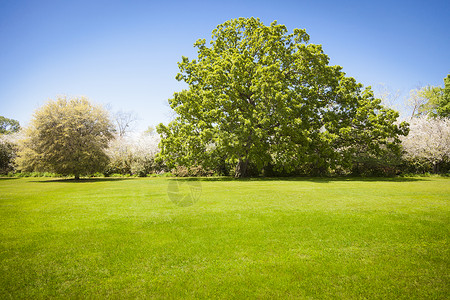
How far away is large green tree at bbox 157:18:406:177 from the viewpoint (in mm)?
21266

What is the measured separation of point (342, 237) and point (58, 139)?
2732 cm

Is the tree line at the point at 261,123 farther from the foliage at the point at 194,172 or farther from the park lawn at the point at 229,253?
the park lawn at the point at 229,253

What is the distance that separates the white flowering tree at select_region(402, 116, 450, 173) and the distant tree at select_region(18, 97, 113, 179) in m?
33.1

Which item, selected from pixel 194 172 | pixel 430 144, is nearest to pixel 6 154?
pixel 194 172

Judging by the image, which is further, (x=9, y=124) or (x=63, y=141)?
(x=9, y=124)

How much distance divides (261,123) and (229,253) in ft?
56.0

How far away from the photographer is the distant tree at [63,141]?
2389 cm

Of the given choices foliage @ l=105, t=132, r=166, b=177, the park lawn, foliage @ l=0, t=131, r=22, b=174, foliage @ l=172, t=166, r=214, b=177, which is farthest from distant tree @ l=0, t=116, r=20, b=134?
the park lawn

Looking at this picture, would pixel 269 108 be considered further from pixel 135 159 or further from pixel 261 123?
pixel 135 159

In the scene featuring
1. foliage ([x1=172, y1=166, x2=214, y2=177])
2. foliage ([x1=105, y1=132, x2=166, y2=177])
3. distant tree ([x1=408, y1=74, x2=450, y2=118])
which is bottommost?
foliage ([x1=172, y1=166, x2=214, y2=177])

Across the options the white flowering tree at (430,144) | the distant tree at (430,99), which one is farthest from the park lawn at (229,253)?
the distant tree at (430,99)

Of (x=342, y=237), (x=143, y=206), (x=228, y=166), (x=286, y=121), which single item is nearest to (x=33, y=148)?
(x=228, y=166)

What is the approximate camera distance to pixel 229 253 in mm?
4375

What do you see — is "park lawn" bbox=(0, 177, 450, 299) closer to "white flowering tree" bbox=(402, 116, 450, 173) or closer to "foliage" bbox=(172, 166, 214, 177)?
"foliage" bbox=(172, 166, 214, 177)
